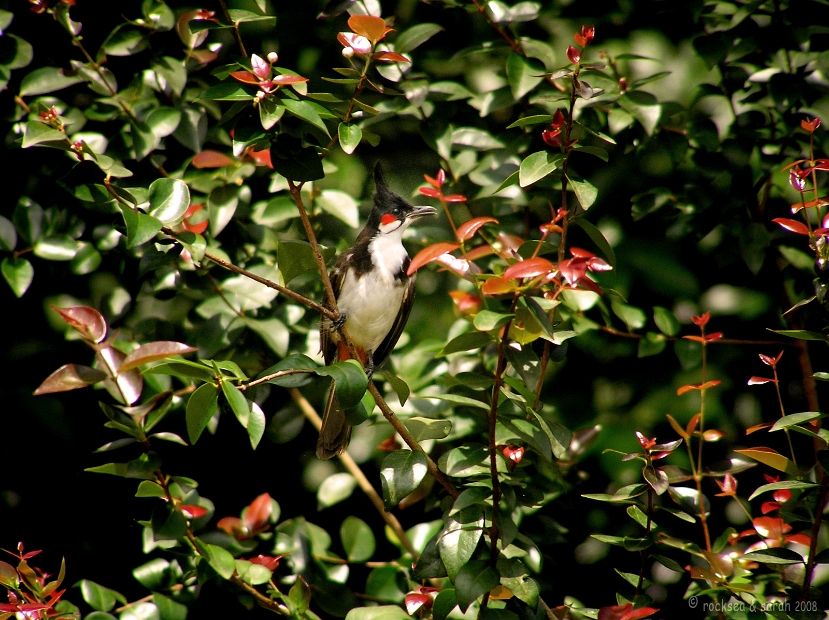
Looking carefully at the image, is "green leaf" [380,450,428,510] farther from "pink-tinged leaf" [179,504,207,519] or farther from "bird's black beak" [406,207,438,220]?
"bird's black beak" [406,207,438,220]

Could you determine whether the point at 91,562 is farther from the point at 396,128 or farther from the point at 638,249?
the point at 638,249

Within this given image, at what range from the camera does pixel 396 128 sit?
274 cm

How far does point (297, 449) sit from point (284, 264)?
1.12 meters

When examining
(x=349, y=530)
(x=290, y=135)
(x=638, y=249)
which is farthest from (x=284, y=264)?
(x=638, y=249)

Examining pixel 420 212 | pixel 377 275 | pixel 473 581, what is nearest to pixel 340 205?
pixel 420 212

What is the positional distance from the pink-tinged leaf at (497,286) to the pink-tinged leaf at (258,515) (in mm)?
1171

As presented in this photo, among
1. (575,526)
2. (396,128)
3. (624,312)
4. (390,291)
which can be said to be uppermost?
(396,128)

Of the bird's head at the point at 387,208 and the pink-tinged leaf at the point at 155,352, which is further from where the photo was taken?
the bird's head at the point at 387,208

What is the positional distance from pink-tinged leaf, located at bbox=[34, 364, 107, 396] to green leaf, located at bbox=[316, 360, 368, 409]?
456mm

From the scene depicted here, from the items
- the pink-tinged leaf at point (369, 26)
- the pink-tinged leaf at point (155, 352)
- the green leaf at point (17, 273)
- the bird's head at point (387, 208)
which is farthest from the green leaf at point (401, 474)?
the green leaf at point (17, 273)

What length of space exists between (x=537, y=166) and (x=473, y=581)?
0.86 meters

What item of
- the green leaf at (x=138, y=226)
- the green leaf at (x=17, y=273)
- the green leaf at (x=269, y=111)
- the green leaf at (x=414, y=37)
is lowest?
the green leaf at (x=17, y=273)

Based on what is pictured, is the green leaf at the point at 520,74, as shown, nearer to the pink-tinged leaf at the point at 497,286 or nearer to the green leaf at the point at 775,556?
the pink-tinged leaf at the point at 497,286

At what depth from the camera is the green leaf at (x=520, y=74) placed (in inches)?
84.5
